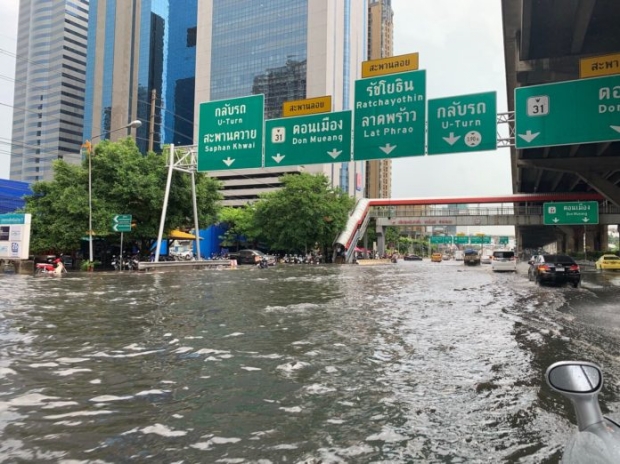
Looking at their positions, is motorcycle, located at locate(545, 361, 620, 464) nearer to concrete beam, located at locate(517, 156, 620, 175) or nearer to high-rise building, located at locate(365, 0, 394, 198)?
concrete beam, located at locate(517, 156, 620, 175)

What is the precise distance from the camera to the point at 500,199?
193 ft

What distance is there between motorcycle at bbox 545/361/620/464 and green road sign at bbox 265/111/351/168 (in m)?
15.4

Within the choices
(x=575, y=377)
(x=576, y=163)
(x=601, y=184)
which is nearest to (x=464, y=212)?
(x=601, y=184)

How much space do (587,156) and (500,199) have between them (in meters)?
37.7

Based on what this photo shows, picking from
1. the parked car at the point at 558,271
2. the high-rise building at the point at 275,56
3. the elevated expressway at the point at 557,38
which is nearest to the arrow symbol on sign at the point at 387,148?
the elevated expressway at the point at 557,38

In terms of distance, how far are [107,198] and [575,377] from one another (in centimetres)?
3188

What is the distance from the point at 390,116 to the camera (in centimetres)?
1614

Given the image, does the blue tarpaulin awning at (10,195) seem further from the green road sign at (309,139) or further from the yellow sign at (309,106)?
the yellow sign at (309,106)

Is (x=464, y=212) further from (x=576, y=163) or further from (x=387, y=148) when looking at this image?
(x=387, y=148)

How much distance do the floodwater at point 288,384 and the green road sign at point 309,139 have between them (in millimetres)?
7952

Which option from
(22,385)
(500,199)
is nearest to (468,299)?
(22,385)

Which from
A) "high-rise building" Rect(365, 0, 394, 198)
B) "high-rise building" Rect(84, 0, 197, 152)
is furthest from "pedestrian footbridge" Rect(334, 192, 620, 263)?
"high-rise building" Rect(365, 0, 394, 198)

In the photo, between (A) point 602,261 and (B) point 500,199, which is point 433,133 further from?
(B) point 500,199

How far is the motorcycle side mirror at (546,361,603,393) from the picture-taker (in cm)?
181
